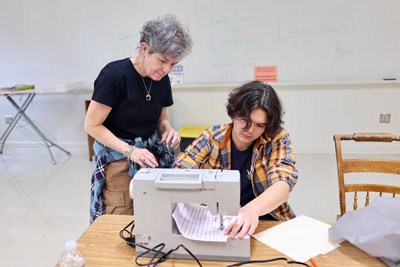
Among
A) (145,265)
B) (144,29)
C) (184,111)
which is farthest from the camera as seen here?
(184,111)

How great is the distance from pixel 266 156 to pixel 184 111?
2694 millimetres

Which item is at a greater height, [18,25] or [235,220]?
[18,25]

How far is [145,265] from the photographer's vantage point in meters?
0.90

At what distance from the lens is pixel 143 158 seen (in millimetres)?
1292

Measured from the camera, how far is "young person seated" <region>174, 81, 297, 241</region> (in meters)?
1.17

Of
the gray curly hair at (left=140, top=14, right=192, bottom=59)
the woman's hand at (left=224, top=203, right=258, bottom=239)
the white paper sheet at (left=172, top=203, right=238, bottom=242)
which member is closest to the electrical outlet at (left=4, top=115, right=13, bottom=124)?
the gray curly hair at (left=140, top=14, right=192, bottom=59)

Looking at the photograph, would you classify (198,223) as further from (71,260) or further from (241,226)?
(71,260)

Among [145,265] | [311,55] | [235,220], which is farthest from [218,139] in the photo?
[311,55]

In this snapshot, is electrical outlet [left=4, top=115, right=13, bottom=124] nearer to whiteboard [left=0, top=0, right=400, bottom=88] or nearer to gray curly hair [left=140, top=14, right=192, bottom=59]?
whiteboard [left=0, top=0, right=400, bottom=88]

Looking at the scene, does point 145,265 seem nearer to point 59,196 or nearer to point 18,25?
point 59,196

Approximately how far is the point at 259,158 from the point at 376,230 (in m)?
0.53

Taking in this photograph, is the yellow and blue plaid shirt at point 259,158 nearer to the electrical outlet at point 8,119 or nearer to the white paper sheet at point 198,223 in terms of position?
the white paper sheet at point 198,223

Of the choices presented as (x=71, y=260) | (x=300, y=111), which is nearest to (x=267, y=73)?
(x=300, y=111)

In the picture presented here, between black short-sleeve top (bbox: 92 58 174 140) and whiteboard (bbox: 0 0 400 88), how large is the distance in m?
2.29
